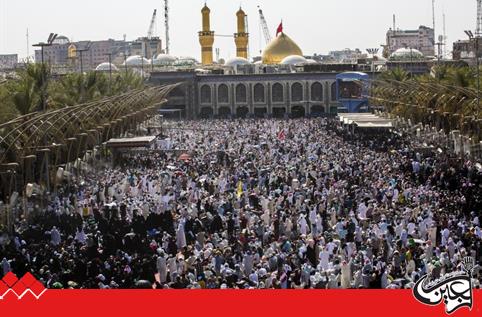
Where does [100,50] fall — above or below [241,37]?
above

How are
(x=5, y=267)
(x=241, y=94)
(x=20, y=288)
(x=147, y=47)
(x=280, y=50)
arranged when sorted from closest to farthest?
(x=20, y=288) < (x=5, y=267) < (x=241, y=94) < (x=280, y=50) < (x=147, y=47)

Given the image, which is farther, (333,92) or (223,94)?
(223,94)

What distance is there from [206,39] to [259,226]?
7764 cm

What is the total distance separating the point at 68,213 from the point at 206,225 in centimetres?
363

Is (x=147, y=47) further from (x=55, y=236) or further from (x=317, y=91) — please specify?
(x=55, y=236)

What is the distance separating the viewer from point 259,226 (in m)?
20.0

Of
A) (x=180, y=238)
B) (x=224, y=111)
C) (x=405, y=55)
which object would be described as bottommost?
(x=180, y=238)

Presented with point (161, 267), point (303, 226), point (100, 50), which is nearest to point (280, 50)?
point (303, 226)

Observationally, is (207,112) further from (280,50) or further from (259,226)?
(259,226)

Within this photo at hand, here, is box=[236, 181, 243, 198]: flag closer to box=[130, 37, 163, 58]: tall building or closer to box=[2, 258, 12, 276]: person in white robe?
box=[2, 258, 12, 276]: person in white robe

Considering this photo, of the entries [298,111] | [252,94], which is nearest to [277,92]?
[252,94]

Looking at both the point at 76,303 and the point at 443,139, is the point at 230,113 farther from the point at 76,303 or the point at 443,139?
the point at 76,303

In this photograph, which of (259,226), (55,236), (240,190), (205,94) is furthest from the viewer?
(205,94)

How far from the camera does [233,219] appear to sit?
21047 millimetres
